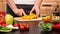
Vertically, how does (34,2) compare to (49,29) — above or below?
above

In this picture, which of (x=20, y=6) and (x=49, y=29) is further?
(x=20, y=6)

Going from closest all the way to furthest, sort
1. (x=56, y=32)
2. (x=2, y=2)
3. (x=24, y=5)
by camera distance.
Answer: (x=56, y=32) → (x=2, y=2) → (x=24, y=5)

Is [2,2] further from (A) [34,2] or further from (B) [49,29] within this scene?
(B) [49,29]

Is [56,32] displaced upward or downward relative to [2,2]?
downward

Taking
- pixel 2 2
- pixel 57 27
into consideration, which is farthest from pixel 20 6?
pixel 57 27

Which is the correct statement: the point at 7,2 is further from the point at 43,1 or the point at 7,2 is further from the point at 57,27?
the point at 57,27

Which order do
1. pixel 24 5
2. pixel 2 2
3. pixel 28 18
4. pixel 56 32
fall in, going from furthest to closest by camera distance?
pixel 24 5 < pixel 2 2 < pixel 28 18 < pixel 56 32

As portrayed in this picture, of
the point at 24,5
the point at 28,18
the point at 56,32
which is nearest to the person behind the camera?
the point at 56,32

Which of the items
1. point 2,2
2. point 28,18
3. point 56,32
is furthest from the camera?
point 2,2

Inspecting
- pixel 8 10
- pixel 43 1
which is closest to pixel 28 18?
pixel 8 10

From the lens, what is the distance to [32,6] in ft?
9.80

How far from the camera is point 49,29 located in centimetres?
139

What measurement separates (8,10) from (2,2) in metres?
0.15

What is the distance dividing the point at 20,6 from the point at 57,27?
1.53 m
